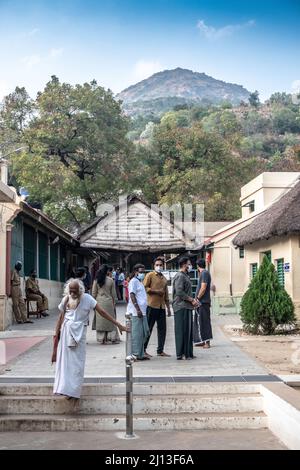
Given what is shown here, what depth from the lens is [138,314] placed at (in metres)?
9.41

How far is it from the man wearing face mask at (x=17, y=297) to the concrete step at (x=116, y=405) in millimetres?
8587

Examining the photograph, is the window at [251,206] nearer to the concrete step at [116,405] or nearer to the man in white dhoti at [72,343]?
the concrete step at [116,405]

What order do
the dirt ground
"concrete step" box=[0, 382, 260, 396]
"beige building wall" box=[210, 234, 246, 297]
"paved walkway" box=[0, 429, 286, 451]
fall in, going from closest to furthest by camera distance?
"paved walkway" box=[0, 429, 286, 451] < "concrete step" box=[0, 382, 260, 396] < the dirt ground < "beige building wall" box=[210, 234, 246, 297]

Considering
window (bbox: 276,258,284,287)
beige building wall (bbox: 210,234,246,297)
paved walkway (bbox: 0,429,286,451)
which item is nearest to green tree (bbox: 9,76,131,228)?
beige building wall (bbox: 210,234,246,297)

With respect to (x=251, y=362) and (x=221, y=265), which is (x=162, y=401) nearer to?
(x=251, y=362)

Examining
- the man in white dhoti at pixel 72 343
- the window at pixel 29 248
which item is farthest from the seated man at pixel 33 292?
the man in white dhoti at pixel 72 343

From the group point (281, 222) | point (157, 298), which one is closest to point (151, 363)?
point (157, 298)

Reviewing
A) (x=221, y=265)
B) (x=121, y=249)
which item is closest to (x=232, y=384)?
(x=121, y=249)

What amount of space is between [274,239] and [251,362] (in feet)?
28.4

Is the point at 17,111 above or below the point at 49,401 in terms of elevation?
above

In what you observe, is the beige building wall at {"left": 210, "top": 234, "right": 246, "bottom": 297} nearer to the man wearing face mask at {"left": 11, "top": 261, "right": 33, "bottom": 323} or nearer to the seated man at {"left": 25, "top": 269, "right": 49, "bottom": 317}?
the seated man at {"left": 25, "top": 269, "right": 49, "bottom": 317}

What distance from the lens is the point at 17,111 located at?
117ft

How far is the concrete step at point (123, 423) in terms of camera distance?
21.7 feet

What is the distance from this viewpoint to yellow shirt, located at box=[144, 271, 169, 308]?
9891mm
